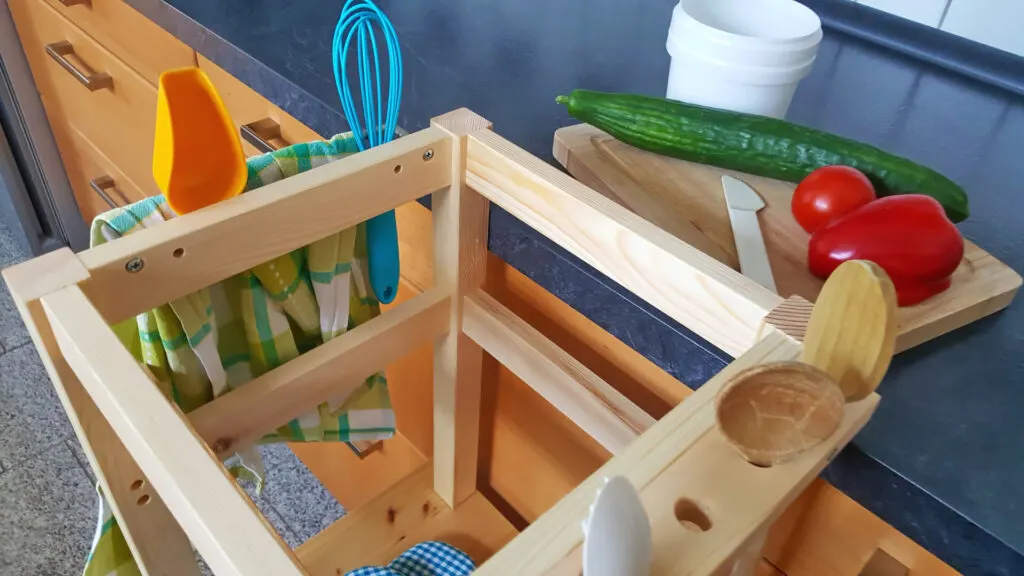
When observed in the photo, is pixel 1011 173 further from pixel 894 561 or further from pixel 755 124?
pixel 894 561

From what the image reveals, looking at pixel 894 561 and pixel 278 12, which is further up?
pixel 278 12

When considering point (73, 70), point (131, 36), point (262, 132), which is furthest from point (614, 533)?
point (73, 70)

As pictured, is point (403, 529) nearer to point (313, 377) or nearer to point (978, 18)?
point (313, 377)

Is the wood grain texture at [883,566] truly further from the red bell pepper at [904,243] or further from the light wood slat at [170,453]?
the light wood slat at [170,453]

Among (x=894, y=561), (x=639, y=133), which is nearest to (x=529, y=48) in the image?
(x=639, y=133)

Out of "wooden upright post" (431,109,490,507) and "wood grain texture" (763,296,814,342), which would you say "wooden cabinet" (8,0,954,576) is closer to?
"wooden upright post" (431,109,490,507)

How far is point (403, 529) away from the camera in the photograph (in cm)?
90

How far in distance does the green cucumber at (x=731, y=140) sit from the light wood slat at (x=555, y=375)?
0.21m

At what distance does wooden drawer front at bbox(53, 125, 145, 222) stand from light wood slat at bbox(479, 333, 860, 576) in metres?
1.18

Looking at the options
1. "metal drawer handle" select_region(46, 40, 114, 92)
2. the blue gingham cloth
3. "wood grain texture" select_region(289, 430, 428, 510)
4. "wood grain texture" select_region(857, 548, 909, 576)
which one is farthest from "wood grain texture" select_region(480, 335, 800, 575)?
"metal drawer handle" select_region(46, 40, 114, 92)

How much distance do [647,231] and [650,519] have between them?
0.23 metres

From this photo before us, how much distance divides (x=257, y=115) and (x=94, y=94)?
0.52 metres

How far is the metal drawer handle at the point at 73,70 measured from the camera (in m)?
1.17

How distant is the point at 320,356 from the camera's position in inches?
24.9
